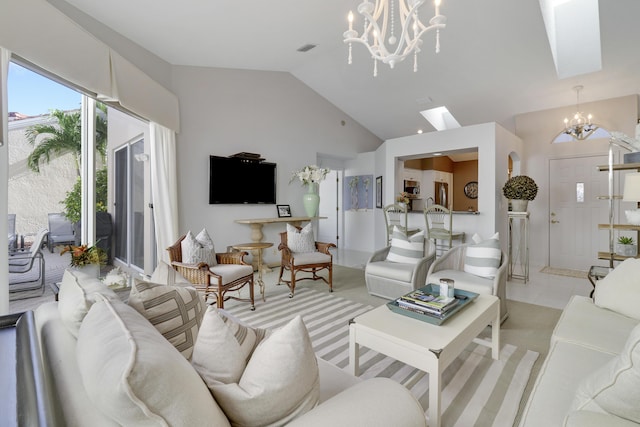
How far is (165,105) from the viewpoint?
396 cm

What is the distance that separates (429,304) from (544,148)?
202 inches

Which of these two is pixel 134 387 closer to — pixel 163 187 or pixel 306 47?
pixel 163 187

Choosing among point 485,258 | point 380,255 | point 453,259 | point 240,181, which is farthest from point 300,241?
point 485,258

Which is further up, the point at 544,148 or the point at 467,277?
the point at 544,148

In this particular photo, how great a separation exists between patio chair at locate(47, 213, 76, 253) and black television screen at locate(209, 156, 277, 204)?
1.83m

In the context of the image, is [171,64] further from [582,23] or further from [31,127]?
[582,23]

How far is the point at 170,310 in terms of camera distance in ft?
3.99

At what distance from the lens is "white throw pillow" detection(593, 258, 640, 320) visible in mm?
1871

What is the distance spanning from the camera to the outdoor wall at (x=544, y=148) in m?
4.93

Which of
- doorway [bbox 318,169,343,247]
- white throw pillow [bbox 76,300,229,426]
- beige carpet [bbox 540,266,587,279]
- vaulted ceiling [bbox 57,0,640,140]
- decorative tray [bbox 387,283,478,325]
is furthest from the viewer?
doorway [bbox 318,169,343,247]

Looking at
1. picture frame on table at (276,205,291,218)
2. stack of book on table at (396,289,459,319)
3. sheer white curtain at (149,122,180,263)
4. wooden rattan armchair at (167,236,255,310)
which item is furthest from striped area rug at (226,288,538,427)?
picture frame on table at (276,205,291,218)

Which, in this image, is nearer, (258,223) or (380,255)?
(380,255)

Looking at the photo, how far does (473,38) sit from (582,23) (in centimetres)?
140

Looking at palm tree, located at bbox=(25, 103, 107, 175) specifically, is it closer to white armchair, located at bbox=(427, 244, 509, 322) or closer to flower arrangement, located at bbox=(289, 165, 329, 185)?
flower arrangement, located at bbox=(289, 165, 329, 185)
